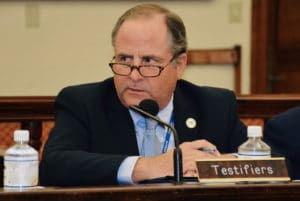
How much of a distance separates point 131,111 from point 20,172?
2.45 feet

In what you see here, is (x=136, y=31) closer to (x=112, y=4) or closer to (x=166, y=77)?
(x=166, y=77)

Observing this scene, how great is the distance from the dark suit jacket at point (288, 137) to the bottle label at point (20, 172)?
955mm

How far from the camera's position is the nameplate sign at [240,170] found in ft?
6.37

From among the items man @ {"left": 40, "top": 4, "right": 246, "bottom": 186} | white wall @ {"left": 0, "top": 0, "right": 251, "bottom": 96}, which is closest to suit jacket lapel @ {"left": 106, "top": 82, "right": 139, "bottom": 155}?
man @ {"left": 40, "top": 4, "right": 246, "bottom": 186}

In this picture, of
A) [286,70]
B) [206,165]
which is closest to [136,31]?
[206,165]

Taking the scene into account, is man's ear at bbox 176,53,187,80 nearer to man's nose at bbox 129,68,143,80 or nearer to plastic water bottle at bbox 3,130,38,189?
man's nose at bbox 129,68,143,80

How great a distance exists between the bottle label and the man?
32 centimetres

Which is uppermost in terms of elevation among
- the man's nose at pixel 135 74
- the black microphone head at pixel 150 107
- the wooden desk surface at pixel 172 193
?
the man's nose at pixel 135 74

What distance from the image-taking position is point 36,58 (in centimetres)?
631

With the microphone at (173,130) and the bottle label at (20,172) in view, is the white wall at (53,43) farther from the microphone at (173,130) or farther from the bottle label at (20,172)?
the bottle label at (20,172)

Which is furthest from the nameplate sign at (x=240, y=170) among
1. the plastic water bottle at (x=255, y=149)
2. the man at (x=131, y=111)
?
the man at (x=131, y=111)

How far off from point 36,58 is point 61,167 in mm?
3917

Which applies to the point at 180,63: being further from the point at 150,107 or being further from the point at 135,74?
the point at 150,107

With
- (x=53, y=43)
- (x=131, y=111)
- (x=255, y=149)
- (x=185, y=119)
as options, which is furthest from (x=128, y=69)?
(x=53, y=43)
